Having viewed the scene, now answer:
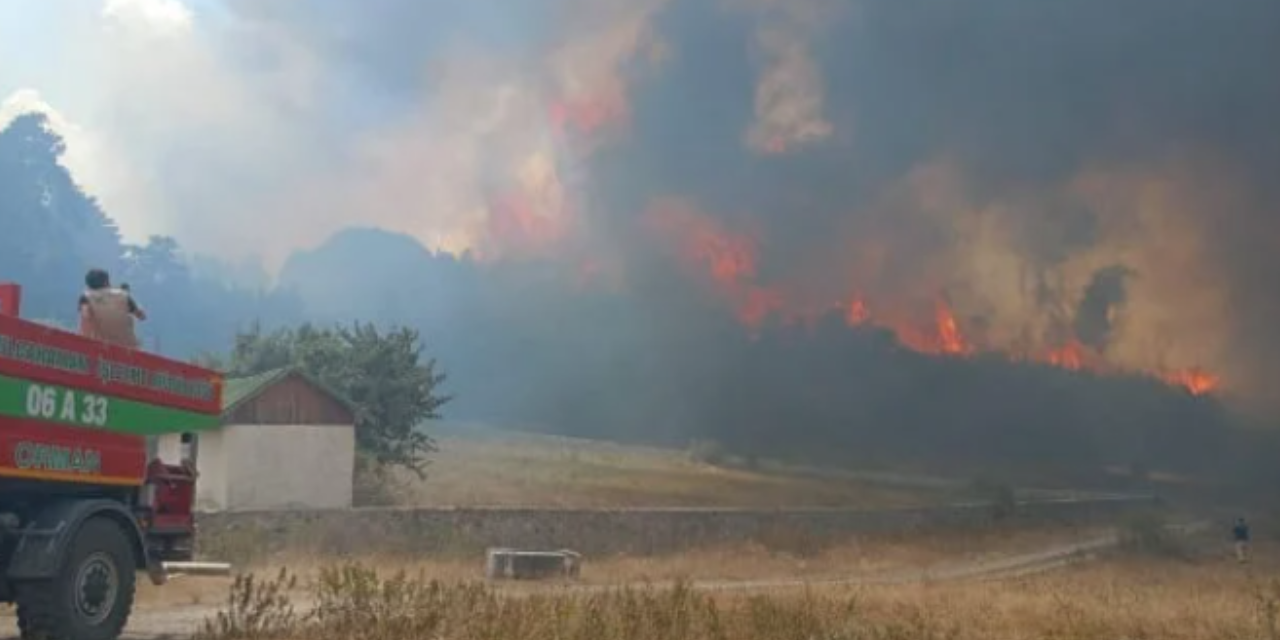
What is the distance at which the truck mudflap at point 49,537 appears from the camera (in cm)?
973

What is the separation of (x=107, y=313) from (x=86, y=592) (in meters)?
2.65

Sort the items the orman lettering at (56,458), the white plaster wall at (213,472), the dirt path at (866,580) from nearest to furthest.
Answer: the orman lettering at (56,458) → the dirt path at (866,580) → the white plaster wall at (213,472)

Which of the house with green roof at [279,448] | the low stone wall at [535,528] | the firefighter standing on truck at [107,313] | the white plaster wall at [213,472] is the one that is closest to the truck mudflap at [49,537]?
the firefighter standing on truck at [107,313]

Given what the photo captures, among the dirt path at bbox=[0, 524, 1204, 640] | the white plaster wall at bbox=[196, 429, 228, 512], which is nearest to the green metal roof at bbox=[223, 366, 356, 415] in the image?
the white plaster wall at bbox=[196, 429, 228, 512]

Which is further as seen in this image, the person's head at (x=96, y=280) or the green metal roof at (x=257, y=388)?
the green metal roof at (x=257, y=388)

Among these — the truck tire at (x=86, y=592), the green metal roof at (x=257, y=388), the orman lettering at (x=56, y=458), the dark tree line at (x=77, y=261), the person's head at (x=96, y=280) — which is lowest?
the truck tire at (x=86, y=592)

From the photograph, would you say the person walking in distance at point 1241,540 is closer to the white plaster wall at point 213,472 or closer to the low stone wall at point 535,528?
the low stone wall at point 535,528

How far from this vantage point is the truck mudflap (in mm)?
9734

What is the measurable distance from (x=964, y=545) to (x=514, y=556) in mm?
22271

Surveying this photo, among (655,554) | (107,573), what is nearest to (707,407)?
(655,554)

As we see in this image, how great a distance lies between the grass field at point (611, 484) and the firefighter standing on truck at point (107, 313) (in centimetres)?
2673

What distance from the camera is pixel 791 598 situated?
16.1 m

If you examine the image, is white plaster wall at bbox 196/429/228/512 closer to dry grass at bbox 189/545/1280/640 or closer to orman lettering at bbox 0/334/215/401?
dry grass at bbox 189/545/1280/640

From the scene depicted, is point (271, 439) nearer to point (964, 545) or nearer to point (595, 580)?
point (595, 580)
